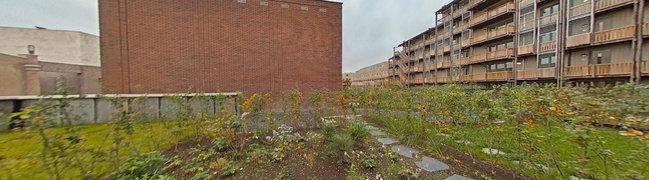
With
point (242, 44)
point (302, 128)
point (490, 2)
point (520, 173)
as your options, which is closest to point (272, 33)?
point (242, 44)

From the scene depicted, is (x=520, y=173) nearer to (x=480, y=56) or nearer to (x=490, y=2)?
(x=480, y=56)

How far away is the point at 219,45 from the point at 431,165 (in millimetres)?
11702

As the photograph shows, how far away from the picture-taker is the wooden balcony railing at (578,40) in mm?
11973

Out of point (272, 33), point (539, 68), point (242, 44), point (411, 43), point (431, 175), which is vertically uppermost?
point (411, 43)

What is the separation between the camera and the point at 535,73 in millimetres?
14711

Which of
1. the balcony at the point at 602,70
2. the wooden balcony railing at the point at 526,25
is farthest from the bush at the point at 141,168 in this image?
the wooden balcony railing at the point at 526,25

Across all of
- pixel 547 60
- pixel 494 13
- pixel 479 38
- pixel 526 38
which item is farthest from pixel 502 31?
pixel 547 60

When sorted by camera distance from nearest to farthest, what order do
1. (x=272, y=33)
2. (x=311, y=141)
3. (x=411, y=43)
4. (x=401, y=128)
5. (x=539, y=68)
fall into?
(x=311, y=141) → (x=401, y=128) → (x=272, y=33) → (x=539, y=68) → (x=411, y=43)

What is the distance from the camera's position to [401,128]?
208 inches

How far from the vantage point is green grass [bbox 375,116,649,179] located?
1.76 metres

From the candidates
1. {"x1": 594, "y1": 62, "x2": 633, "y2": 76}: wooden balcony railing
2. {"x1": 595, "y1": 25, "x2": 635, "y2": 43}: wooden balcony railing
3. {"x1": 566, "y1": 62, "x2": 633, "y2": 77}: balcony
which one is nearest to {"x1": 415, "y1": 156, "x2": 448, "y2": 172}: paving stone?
{"x1": 566, "y1": 62, "x2": 633, "y2": 77}: balcony

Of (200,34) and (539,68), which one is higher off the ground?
(200,34)

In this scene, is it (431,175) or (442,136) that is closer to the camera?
(431,175)

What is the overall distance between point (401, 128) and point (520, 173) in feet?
8.47
